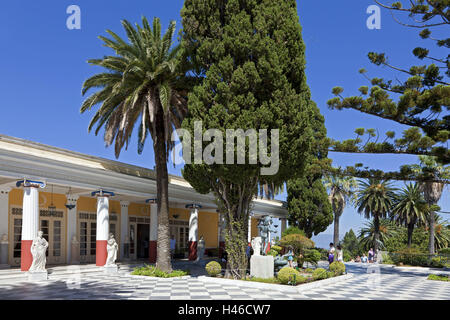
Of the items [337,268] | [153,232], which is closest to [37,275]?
[153,232]

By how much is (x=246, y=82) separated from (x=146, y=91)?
4.88 meters

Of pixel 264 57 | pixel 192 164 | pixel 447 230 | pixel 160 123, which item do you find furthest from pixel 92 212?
pixel 447 230

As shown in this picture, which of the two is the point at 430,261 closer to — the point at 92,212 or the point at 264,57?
the point at 264,57

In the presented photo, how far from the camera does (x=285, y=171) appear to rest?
15.3 meters

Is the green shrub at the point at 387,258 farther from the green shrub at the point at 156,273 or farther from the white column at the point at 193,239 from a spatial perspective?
the green shrub at the point at 156,273

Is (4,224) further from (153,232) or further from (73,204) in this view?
(153,232)

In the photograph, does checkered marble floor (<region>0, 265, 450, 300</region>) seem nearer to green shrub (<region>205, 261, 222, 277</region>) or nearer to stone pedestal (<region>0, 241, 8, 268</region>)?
green shrub (<region>205, 261, 222, 277</region>)

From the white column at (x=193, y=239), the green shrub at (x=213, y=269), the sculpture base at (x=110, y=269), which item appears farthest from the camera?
the white column at (x=193, y=239)

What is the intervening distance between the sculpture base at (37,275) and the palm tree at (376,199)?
29484 mm

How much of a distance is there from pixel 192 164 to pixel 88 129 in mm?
5572

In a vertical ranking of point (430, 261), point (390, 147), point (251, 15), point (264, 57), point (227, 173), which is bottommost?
point (430, 261)

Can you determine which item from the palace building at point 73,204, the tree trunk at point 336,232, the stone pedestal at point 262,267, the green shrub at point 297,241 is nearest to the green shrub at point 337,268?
the green shrub at point 297,241

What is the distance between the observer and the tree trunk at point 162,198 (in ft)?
57.2

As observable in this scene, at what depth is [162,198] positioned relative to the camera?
57.6ft
